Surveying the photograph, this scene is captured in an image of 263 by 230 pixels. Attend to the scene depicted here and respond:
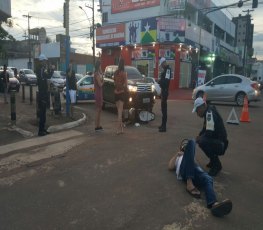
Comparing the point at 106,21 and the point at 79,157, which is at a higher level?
the point at 106,21

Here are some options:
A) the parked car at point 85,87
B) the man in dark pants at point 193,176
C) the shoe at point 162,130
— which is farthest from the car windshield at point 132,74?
the man in dark pants at point 193,176

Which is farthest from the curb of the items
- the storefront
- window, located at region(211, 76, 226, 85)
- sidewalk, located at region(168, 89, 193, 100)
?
the storefront

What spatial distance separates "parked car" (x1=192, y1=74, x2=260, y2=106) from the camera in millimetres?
17695

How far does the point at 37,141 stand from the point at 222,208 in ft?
18.3

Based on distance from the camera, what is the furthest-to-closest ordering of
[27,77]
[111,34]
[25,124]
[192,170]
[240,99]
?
1. [111,34]
2. [27,77]
3. [240,99]
4. [25,124]
5. [192,170]

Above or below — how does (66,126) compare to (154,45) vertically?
below

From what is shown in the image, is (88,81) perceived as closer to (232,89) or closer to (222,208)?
(232,89)

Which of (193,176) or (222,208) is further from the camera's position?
(193,176)

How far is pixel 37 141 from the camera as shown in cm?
852

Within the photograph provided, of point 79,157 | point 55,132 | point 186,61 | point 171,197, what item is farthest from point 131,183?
point 186,61

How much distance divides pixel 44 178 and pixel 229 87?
14209mm

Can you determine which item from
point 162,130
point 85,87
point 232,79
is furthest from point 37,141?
point 232,79

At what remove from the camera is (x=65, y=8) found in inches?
473

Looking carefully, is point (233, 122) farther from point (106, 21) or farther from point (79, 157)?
point (106, 21)
